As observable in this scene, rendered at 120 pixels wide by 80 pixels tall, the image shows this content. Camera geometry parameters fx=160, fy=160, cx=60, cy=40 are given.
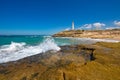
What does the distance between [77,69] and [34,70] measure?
2.30m

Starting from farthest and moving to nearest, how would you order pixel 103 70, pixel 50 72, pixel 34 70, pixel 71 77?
pixel 34 70, pixel 103 70, pixel 50 72, pixel 71 77

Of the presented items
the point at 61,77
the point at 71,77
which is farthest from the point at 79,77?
the point at 61,77

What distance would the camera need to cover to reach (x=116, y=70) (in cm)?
663

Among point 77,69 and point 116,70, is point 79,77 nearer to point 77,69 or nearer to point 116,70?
point 77,69

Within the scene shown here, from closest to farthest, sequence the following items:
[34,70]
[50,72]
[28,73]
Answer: [50,72], [28,73], [34,70]

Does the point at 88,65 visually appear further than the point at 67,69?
Yes

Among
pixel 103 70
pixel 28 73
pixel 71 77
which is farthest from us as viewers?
pixel 28 73

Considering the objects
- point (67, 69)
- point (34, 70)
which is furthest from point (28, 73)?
point (67, 69)

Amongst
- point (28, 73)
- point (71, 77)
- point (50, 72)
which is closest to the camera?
point (71, 77)

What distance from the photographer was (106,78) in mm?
5805

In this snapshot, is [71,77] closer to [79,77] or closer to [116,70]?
[79,77]

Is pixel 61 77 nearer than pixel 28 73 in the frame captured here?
Yes

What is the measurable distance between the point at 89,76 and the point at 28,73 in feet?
8.90

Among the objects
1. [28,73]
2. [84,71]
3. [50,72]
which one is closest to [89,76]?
[84,71]
